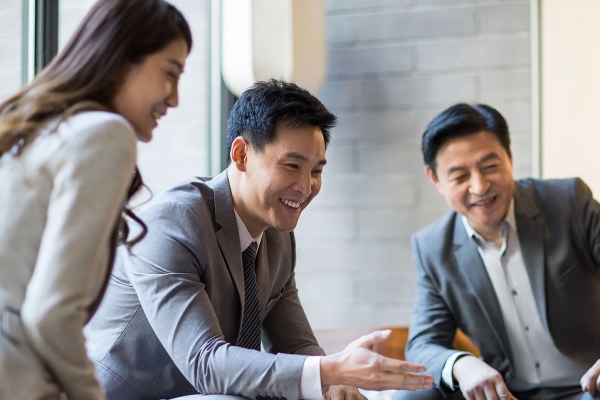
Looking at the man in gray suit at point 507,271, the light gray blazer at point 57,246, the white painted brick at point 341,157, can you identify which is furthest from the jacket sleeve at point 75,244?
the white painted brick at point 341,157

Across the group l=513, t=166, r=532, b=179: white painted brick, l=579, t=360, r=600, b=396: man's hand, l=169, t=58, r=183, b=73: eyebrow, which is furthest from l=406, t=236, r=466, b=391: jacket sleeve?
l=169, t=58, r=183, b=73: eyebrow

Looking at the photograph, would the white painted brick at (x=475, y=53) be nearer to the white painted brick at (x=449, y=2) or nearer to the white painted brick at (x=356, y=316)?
the white painted brick at (x=449, y=2)

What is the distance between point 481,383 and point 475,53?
1.56 metres

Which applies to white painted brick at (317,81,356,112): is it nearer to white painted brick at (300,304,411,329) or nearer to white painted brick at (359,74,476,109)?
white painted brick at (359,74,476,109)

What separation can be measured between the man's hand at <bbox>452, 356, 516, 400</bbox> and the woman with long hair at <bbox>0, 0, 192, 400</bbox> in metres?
1.37

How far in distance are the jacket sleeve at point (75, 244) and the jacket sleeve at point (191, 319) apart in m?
0.55

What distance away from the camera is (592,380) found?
232 centimetres

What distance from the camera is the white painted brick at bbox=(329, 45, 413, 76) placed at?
3.48 meters

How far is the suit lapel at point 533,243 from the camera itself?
2566 mm

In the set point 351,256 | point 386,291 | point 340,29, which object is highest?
point 340,29

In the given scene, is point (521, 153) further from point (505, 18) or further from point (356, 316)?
point (356, 316)

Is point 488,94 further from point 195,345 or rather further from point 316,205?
point 195,345

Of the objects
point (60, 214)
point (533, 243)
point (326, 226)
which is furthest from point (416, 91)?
point (60, 214)

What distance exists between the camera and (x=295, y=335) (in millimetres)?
2262
